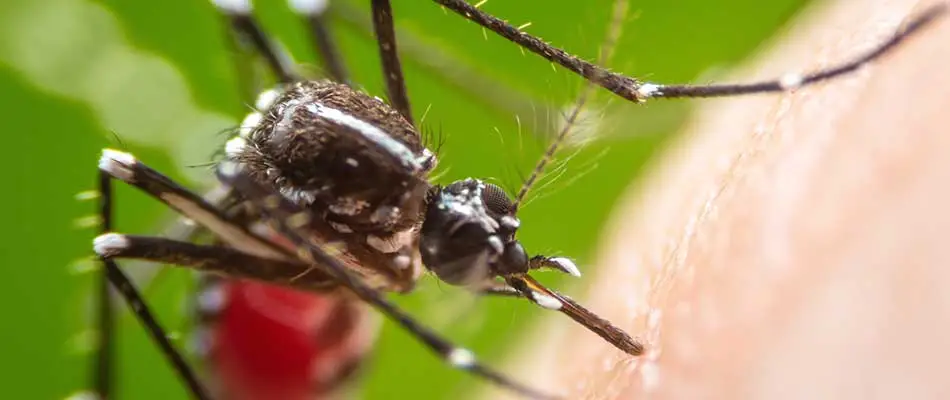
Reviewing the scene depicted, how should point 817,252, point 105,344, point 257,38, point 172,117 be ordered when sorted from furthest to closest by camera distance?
point 172,117 < point 257,38 < point 105,344 < point 817,252

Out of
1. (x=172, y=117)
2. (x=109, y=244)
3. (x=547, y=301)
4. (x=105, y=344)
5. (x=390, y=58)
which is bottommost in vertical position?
(x=105, y=344)

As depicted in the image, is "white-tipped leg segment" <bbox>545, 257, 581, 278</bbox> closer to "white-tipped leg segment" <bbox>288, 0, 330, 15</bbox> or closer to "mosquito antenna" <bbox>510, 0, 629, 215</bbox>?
"mosquito antenna" <bbox>510, 0, 629, 215</bbox>

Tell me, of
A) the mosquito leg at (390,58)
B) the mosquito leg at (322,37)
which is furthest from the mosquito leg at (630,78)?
the mosquito leg at (322,37)

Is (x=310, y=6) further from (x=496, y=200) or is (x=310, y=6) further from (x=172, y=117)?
(x=496, y=200)

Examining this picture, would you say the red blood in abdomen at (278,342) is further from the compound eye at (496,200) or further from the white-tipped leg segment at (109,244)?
the compound eye at (496,200)

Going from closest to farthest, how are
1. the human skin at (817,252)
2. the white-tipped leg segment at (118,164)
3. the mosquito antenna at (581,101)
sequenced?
the human skin at (817,252)
the mosquito antenna at (581,101)
the white-tipped leg segment at (118,164)

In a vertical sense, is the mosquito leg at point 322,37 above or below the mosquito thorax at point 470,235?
above

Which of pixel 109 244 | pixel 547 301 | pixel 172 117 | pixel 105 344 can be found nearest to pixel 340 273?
pixel 547 301
